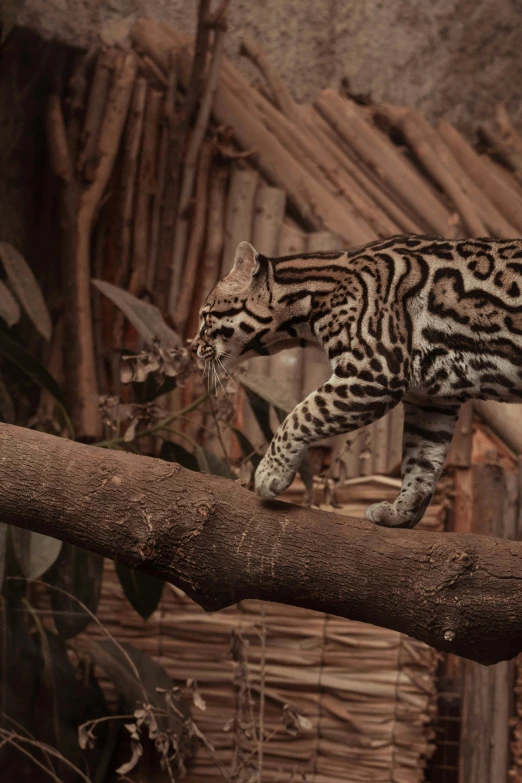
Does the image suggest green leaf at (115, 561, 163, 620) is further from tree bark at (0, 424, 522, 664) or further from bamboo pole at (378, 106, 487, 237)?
bamboo pole at (378, 106, 487, 237)

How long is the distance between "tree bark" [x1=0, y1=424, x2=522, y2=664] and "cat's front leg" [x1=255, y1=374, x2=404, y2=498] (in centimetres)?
19

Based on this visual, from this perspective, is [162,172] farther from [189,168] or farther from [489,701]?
[489,701]

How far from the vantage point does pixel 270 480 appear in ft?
7.92

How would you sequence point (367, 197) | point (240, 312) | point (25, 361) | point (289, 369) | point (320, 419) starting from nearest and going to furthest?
point (320, 419)
point (240, 312)
point (25, 361)
point (289, 369)
point (367, 197)

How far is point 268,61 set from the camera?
5.29 m

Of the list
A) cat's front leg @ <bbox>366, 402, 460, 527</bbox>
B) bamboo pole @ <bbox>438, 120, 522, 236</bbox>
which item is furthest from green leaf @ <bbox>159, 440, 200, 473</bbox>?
bamboo pole @ <bbox>438, 120, 522, 236</bbox>

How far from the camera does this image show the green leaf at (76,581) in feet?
11.3

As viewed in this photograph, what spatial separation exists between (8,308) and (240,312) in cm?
113

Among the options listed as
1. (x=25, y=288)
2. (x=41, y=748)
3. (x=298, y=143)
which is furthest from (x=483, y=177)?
(x=41, y=748)

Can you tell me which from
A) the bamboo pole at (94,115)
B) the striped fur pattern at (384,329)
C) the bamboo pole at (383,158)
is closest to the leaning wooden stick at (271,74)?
the bamboo pole at (383,158)

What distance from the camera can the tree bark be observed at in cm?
213

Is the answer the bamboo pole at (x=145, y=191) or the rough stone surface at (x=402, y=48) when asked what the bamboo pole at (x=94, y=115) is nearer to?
the bamboo pole at (x=145, y=191)

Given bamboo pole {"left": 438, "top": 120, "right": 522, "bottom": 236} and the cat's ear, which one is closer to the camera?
the cat's ear

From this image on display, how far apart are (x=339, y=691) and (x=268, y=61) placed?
342cm
